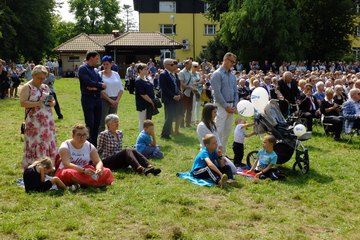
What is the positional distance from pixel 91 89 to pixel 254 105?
9.73 ft

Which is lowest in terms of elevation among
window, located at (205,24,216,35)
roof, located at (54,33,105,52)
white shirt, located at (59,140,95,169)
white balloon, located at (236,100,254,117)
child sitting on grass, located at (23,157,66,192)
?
child sitting on grass, located at (23,157,66,192)

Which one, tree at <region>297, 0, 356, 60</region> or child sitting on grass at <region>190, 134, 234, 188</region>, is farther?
tree at <region>297, 0, 356, 60</region>

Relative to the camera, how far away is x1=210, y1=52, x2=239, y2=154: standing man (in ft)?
27.6

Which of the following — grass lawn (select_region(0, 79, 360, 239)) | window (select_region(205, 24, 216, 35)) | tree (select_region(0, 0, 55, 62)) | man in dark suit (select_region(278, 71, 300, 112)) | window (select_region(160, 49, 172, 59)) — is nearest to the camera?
grass lawn (select_region(0, 79, 360, 239))

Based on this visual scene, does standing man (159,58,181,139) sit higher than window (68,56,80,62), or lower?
lower

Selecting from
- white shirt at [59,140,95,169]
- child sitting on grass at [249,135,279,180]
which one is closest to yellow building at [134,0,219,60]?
child sitting on grass at [249,135,279,180]

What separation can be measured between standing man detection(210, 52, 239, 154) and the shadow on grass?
4.19 ft

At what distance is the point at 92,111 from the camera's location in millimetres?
8602

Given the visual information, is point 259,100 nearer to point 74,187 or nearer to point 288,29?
point 74,187

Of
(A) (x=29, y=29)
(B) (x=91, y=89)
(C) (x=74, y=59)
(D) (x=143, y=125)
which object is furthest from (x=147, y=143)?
(A) (x=29, y=29)

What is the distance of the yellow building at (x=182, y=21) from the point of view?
5650cm

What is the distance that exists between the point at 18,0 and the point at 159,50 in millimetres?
13028

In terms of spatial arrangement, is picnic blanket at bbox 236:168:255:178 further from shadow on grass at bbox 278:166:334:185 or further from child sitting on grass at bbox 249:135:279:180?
shadow on grass at bbox 278:166:334:185

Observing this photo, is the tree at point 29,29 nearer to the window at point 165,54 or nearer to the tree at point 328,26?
the window at point 165,54
